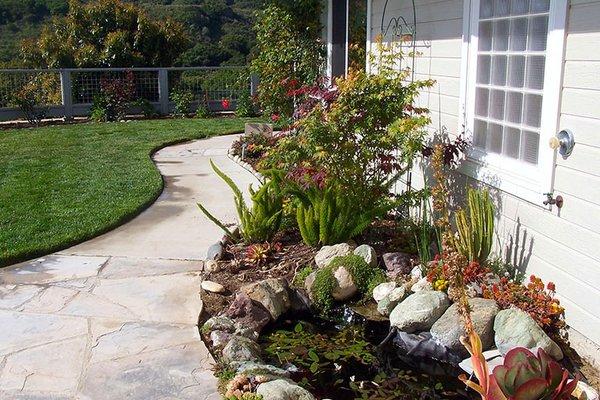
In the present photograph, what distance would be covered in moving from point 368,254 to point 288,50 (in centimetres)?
600

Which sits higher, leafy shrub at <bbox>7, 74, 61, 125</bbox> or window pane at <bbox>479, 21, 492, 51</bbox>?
window pane at <bbox>479, 21, 492, 51</bbox>

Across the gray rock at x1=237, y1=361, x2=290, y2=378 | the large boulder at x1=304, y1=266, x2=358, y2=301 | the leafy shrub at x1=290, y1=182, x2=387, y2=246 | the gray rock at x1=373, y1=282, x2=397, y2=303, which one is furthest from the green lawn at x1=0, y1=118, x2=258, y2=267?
the gray rock at x1=373, y1=282, x2=397, y2=303

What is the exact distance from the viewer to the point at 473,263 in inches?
175

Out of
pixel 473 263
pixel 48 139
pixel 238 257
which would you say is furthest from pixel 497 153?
pixel 48 139

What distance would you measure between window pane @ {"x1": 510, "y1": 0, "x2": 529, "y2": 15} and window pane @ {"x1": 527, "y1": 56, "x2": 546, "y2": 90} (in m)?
0.31

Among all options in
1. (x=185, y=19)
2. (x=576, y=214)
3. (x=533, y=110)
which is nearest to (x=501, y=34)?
(x=533, y=110)

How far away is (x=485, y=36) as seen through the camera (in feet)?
16.0

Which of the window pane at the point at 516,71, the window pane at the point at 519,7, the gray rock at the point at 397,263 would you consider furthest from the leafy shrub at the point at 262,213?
the window pane at the point at 519,7

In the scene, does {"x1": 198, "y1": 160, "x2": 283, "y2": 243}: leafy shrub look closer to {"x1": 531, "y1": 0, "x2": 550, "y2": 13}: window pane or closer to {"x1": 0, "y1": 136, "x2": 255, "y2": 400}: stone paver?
{"x1": 0, "y1": 136, "x2": 255, "y2": 400}: stone paver

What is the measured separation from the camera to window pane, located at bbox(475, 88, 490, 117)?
493cm

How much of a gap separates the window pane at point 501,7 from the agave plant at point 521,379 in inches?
100

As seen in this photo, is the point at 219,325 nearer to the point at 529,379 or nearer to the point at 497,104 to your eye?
the point at 529,379

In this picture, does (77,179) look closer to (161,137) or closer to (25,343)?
(161,137)

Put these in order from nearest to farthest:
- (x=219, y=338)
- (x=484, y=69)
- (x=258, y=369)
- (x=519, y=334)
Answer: (x=258, y=369)
(x=519, y=334)
(x=219, y=338)
(x=484, y=69)
